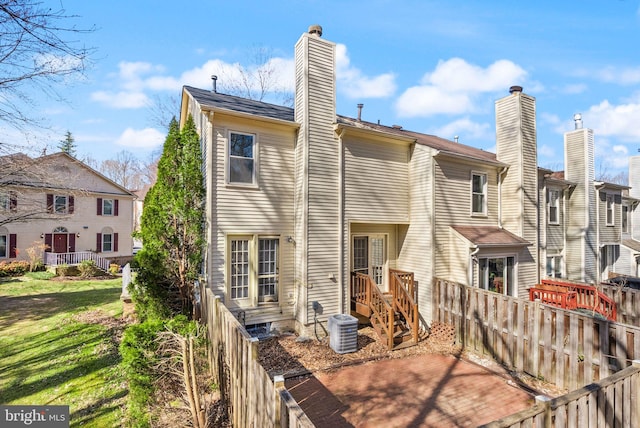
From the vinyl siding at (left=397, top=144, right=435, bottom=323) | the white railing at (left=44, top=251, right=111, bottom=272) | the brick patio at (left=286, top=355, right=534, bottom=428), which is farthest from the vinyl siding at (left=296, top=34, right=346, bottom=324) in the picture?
the white railing at (left=44, top=251, right=111, bottom=272)

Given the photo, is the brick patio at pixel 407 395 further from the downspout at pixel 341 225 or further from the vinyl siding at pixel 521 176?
the vinyl siding at pixel 521 176

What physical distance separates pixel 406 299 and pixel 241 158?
6.52m

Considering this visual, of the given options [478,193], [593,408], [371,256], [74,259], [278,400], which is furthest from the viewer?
[74,259]

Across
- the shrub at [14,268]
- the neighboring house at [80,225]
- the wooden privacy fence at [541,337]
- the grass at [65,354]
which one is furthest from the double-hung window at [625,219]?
the shrub at [14,268]

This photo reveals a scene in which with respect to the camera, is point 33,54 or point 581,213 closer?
point 33,54

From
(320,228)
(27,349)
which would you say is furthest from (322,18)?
(27,349)

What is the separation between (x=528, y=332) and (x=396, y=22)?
10008 millimetres

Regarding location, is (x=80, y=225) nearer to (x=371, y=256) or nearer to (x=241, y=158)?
(x=241, y=158)

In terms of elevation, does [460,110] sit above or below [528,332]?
above

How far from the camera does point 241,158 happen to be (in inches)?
340

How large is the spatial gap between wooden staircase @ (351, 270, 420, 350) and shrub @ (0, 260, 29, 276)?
20.5 meters

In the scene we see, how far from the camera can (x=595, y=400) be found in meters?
3.67

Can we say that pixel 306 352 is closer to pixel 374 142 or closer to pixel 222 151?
pixel 222 151

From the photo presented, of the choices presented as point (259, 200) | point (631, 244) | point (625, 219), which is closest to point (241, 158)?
point (259, 200)
